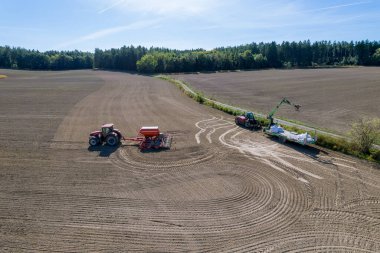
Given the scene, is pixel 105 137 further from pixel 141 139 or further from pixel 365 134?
pixel 365 134

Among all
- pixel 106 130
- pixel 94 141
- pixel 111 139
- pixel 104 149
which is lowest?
pixel 104 149

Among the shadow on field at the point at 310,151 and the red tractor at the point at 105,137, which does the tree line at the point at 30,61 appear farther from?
the shadow on field at the point at 310,151

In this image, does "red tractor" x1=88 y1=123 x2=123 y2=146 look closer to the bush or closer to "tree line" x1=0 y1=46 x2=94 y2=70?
the bush

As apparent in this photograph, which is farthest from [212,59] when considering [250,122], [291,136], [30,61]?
[291,136]

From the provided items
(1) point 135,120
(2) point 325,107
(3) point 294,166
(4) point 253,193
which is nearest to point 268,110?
(2) point 325,107

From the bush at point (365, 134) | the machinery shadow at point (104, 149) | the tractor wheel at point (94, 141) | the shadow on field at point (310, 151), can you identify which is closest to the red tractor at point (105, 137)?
the tractor wheel at point (94, 141)

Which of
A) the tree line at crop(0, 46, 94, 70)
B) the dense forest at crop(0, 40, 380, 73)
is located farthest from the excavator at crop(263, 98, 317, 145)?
the tree line at crop(0, 46, 94, 70)

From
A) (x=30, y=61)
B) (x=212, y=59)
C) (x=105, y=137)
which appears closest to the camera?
(x=105, y=137)
